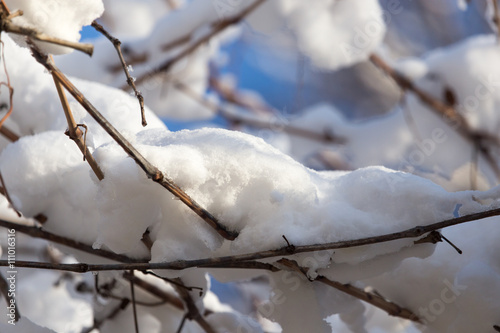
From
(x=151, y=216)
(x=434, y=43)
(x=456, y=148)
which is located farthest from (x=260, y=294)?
(x=434, y=43)

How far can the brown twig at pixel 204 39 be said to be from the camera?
48.5 inches

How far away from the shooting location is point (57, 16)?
1.57ft

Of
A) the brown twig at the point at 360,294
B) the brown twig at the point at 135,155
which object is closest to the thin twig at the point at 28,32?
the brown twig at the point at 135,155

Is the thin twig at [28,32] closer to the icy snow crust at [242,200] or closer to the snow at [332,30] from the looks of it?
the icy snow crust at [242,200]

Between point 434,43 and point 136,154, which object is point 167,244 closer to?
point 136,154

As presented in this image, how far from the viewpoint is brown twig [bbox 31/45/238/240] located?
0.45m

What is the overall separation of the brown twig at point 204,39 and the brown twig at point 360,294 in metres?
0.82

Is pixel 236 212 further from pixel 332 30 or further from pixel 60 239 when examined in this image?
pixel 332 30

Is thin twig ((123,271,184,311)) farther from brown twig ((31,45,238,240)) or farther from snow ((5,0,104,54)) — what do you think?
snow ((5,0,104,54))

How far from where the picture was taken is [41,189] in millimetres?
671

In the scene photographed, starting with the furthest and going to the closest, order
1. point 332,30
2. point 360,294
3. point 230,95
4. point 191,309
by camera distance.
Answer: point 230,95, point 332,30, point 191,309, point 360,294

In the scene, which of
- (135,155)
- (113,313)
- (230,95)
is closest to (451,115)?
(230,95)

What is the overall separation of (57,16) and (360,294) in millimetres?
505

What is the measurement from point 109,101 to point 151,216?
0.97 ft
